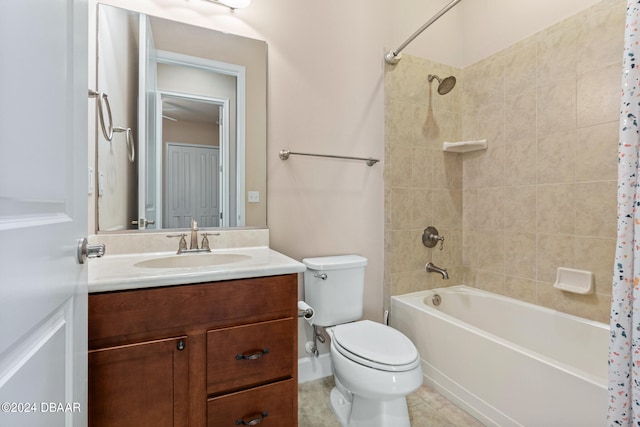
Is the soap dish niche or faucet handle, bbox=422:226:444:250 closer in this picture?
the soap dish niche

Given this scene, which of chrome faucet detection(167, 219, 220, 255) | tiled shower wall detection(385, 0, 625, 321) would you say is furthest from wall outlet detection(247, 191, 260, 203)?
tiled shower wall detection(385, 0, 625, 321)

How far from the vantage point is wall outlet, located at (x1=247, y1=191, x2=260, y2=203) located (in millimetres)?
1646

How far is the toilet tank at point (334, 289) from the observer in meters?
1.64

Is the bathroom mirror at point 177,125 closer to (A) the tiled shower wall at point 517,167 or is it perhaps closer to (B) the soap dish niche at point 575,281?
(A) the tiled shower wall at point 517,167

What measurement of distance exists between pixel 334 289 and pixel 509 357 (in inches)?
35.3

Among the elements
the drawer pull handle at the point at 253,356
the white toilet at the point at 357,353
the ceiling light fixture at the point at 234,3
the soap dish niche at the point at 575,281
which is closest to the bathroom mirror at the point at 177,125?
the ceiling light fixture at the point at 234,3

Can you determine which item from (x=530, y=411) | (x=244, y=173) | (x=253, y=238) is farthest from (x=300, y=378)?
(x=244, y=173)

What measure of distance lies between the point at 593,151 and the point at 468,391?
1.47 m

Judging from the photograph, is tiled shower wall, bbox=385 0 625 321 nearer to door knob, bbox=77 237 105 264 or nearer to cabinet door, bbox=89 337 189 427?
cabinet door, bbox=89 337 189 427

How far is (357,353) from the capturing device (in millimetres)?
1293

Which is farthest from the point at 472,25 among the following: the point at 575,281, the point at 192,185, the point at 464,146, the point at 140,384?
the point at 140,384

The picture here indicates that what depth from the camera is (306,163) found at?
1808 millimetres

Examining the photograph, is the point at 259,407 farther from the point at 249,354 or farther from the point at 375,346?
the point at 375,346

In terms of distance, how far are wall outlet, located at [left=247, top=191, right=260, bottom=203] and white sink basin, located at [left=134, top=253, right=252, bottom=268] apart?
14.2 inches
